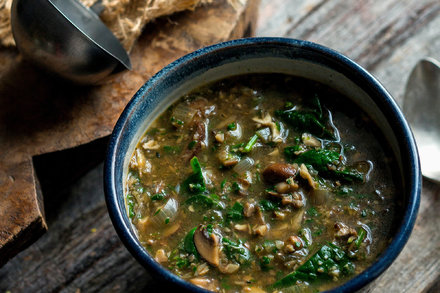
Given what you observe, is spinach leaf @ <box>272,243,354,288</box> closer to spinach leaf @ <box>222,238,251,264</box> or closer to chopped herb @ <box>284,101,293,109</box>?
spinach leaf @ <box>222,238,251,264</box>

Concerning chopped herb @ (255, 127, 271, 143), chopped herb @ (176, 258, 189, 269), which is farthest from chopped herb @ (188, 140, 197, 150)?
chopped herb @ (176, 258, 189, 269)

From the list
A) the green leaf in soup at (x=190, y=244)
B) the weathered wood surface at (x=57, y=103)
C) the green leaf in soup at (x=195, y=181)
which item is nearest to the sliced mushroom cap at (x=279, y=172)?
the green leaf in soup at (x=195, y=181)

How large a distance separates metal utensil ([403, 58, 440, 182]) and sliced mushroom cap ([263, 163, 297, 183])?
40.3 inches

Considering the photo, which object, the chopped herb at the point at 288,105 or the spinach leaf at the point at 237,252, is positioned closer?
the spinach leaf at the point at 237,252

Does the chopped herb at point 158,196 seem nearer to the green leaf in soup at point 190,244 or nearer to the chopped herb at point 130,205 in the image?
the chopped herb at point 130,205

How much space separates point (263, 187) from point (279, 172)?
3.8 inches

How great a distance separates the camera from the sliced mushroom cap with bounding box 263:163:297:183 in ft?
7.48

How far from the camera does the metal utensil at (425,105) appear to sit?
3002 mm

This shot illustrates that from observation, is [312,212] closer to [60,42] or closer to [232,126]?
[232,126]

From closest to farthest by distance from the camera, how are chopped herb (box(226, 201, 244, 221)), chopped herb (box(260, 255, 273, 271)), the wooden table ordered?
chopped herb (box(260, 255, 273, 271)) < chopped herb (box(226, 201, 244, 221)) < the wooden table

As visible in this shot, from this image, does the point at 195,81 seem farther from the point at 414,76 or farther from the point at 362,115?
the point at 414,76

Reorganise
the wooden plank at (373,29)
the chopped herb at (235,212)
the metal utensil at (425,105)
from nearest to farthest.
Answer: the chopped herb at (235,212)
the metal utensil at (425,105)
the wooden plank at (373,29)

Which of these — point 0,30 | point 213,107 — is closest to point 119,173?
point 213,107

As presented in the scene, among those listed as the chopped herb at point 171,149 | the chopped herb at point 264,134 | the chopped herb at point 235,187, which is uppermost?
the chopped herb at point 264,134
